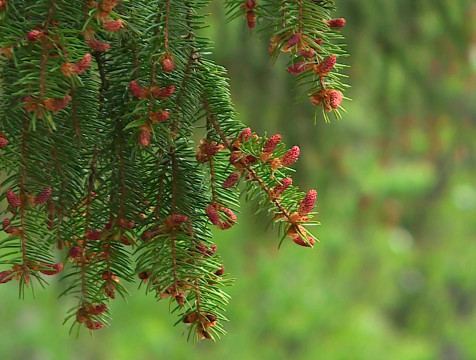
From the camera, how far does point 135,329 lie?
19.2ft

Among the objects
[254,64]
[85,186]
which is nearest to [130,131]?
[85,186]

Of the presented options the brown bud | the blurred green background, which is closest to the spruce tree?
the brown bud

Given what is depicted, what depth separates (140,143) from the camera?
29.1 inches

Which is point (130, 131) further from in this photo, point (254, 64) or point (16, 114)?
A: point (254, 64)

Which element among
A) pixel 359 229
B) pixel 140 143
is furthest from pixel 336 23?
pixel 359 229

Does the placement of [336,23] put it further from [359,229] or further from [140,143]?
[359,229]

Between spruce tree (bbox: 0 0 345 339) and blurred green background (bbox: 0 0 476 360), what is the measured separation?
0.38 m

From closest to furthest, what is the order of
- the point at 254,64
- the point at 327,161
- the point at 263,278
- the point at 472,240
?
the point at 254,64
the point at 327,161
the point at 263,278
the point at 472,240

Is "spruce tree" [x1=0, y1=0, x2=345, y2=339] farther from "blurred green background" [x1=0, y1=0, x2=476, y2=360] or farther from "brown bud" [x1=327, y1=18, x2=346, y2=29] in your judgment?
"blurred green background" [x1=0, y1=0, x2=476, y2=360]

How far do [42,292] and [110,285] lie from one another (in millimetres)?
5179

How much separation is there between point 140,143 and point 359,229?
513 cm

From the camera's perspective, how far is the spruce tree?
74 cm

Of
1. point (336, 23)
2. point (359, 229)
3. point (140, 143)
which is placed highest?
point (336, 23)

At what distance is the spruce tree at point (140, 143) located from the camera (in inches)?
29.1
